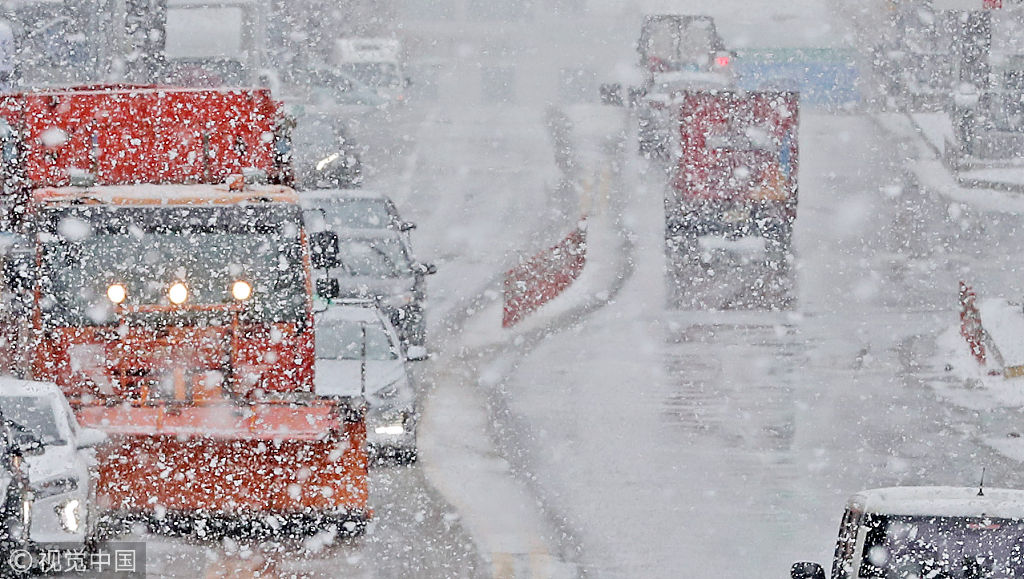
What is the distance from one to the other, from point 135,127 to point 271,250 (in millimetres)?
1810

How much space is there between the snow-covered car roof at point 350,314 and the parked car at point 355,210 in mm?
4338

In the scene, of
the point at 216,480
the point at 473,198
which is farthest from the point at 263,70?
the point at 216,480

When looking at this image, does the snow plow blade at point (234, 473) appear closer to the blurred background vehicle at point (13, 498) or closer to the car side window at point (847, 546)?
the blurred background vehicle at point (13, 498)

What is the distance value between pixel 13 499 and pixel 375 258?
400 inches

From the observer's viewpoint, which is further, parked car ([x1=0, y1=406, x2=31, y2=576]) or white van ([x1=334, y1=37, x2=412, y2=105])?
white van ([x1=334, y1=37, x2=412, y2=105])

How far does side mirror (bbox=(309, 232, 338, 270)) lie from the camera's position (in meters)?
14.8

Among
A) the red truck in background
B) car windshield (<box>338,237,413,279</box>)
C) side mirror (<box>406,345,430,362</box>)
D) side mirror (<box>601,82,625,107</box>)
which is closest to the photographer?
side mirror (<box>406,345,430,362</box>)

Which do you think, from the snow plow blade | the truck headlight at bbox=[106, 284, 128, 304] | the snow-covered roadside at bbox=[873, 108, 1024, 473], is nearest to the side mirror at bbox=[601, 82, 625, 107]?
the snow-covered roadside at bbox=[873, 108, 1024, 473]

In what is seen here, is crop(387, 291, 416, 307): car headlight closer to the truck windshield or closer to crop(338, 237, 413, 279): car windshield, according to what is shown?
crop(338, 237, 413, 279): car windshield

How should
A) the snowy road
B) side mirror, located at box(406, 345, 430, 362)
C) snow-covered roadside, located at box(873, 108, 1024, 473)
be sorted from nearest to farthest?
the snowy road < side mirror, located at box(406, 345, 430, 362) < snow-covered roadside, located at box(873, 108, 1024, 473)

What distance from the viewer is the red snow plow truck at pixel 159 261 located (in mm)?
14695

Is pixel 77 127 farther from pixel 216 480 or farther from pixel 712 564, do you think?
pixel 712 564

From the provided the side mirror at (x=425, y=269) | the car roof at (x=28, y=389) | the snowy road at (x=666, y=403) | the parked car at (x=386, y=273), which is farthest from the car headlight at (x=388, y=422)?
the side mirror at (x=425, y=269)

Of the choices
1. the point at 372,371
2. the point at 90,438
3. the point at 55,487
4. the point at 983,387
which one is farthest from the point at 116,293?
the point at 983,387
